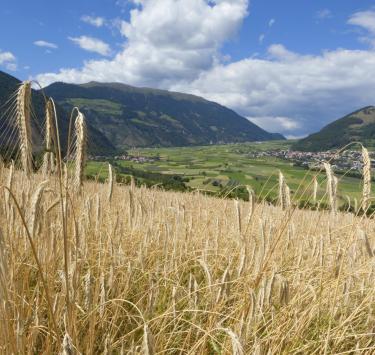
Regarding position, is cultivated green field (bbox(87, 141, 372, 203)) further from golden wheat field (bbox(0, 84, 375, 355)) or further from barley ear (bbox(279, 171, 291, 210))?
golden wheat field (bbox(0, 84, 375, 355))

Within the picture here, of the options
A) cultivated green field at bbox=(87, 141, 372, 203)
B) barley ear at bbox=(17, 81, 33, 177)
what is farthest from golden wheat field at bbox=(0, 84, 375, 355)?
cultivated green field at bbox=(87, 141, 372, 203)

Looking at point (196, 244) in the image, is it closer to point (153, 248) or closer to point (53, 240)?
point (153, 248)

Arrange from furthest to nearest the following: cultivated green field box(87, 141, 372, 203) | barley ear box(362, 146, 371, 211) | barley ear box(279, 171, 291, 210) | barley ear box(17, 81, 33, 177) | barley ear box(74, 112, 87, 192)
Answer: cultivated green field box(87, 141, 372, 203), barley ear box(279, 171, 291, 210), barley ear box(362, 146, 371, 211), barley ear box(74, 112, 87, 192), barley ear box(17, 81, 33, 177)

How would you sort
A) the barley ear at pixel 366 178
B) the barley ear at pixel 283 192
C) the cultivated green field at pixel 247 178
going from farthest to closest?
1. the cultivated green field at pixel 247 178
2. the barley ear at pixel 283 192
3. the barley ear at pixel 366 178

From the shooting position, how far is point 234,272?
427 cm

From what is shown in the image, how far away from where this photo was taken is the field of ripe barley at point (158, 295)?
2.05 metres

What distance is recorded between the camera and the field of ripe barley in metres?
2.05

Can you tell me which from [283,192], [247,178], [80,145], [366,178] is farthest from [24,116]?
[247,178]

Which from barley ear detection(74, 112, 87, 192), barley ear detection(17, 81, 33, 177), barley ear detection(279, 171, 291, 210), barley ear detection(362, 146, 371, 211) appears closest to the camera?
barley ear detection(17, 81, 33, 177)

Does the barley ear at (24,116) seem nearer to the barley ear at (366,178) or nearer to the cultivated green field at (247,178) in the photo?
the cultivated green field at (247,178)

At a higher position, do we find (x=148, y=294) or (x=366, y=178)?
(x=366, y=178)

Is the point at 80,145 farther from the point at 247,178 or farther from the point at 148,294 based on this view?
the point at 247,178

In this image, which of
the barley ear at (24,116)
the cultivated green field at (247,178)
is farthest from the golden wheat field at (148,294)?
the cultivated green field at (247,178)

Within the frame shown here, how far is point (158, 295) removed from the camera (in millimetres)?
3488
